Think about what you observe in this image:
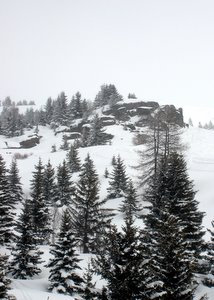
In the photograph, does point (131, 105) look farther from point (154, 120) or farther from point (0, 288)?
point (0, 288)

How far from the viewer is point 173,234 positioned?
1066cm

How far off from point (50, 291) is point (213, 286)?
9.43m

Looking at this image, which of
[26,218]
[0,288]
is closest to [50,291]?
[26,218]

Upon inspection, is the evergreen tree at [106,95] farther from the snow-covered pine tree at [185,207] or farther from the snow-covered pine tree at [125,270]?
the snow-covered pine tree at [125,270]

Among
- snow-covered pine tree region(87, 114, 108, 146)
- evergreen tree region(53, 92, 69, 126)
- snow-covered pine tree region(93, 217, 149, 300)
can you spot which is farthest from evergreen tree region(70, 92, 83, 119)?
snow-covered pine tree region(93, 217, 149, 300)

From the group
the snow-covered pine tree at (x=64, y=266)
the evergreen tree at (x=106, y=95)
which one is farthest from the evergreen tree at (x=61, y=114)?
the snow-covered pine tree at (x=64, y=266)

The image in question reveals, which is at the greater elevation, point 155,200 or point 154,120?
point 154,120

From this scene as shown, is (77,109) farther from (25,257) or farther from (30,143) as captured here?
(25,257)

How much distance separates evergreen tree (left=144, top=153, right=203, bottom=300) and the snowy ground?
1.79 m

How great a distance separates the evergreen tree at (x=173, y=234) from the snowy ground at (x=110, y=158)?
1.79 metres

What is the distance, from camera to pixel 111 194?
41719 mm

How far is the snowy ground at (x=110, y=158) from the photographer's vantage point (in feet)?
59.0

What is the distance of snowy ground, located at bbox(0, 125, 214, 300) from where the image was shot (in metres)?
18.0

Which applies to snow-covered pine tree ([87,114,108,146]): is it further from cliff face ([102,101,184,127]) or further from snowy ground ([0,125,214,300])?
cliff face ([102,101,184,127])
